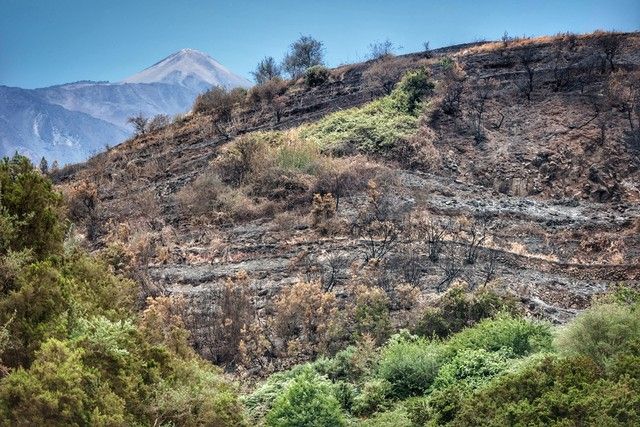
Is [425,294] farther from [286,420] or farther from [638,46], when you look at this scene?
[638,46]

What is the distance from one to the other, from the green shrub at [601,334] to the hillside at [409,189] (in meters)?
4.05

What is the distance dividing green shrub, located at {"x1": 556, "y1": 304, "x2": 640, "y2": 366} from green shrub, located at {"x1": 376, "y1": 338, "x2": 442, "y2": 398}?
2.12 meters

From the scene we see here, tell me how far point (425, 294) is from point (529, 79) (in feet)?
49.3

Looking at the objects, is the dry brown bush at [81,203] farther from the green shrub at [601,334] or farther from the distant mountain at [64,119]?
the distant mountain at [64,119]

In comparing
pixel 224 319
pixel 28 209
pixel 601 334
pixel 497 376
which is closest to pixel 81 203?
pixel 224 319

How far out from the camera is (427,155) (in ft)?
84.7

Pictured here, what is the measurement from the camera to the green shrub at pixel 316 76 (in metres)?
35.9

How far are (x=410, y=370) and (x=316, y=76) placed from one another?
24.9 m

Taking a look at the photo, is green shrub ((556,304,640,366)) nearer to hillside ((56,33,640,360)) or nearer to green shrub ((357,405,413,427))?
green shrub ((357,405,413,427))

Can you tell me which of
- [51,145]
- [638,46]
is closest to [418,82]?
[638,46]

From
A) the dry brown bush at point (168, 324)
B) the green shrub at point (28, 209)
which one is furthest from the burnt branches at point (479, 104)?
the green shrub at point (28, 209)

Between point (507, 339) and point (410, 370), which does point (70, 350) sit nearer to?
point (410, 370)

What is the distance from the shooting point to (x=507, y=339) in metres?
13.3

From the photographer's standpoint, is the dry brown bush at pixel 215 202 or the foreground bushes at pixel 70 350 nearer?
the foreground bushes at pixel 70 350
